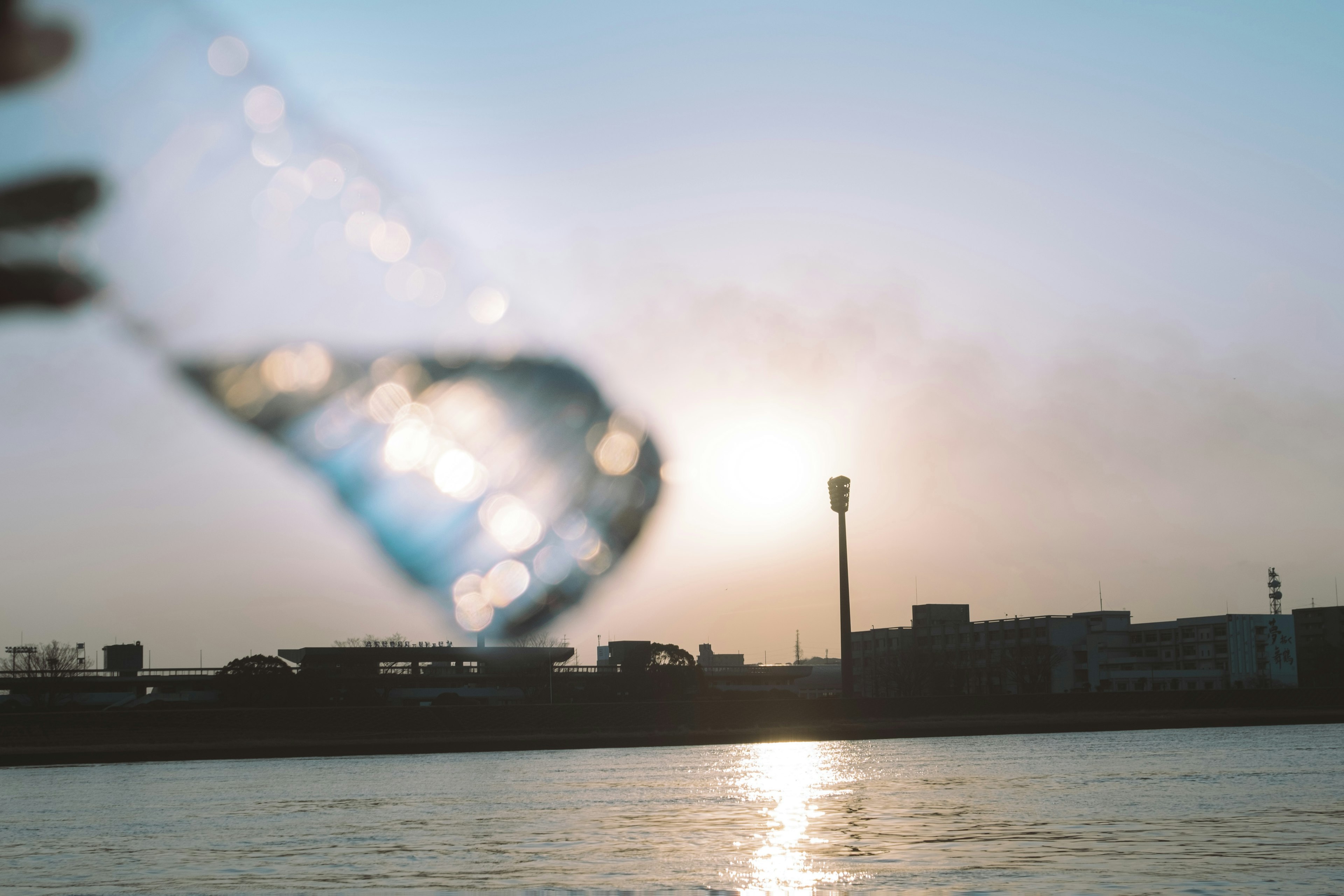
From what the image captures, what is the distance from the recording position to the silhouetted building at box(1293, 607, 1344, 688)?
185 meters

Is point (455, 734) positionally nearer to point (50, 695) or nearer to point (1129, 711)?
point (50, 695)

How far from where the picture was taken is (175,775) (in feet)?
224

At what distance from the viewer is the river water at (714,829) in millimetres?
22734

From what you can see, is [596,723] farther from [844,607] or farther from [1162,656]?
[1162,656]

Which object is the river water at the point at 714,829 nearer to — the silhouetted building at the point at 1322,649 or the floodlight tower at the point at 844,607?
the floodlight tower at the point at 844,607

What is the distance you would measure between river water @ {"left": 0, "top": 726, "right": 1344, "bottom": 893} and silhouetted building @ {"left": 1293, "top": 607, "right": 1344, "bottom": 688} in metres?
137

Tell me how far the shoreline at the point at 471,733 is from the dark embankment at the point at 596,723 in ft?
0.45

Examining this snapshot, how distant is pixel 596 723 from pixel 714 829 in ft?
288

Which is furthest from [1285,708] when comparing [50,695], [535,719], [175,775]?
[50,695]

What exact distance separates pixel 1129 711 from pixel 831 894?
127 metres

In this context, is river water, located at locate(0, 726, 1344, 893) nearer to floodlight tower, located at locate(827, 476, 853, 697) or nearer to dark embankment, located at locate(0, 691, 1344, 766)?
dark embankment, located at locate(0, 691, 1344, 766)

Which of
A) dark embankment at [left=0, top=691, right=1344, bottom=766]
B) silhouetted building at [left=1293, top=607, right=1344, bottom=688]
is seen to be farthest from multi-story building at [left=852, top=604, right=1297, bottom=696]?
dark embankment at [left=0, top=691, right=1344, bottom=766]

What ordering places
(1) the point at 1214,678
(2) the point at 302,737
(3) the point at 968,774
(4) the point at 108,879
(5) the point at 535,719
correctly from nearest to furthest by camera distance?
1. (4) the point at 108,879
2. (3) the point at 968,774
3. (2) the point at 302,737
4. (5) the point at 535,719
5. (1) the point at 1214,678

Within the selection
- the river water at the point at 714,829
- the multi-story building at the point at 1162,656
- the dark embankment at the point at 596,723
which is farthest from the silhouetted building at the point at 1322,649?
the river water at the point at 714,829
